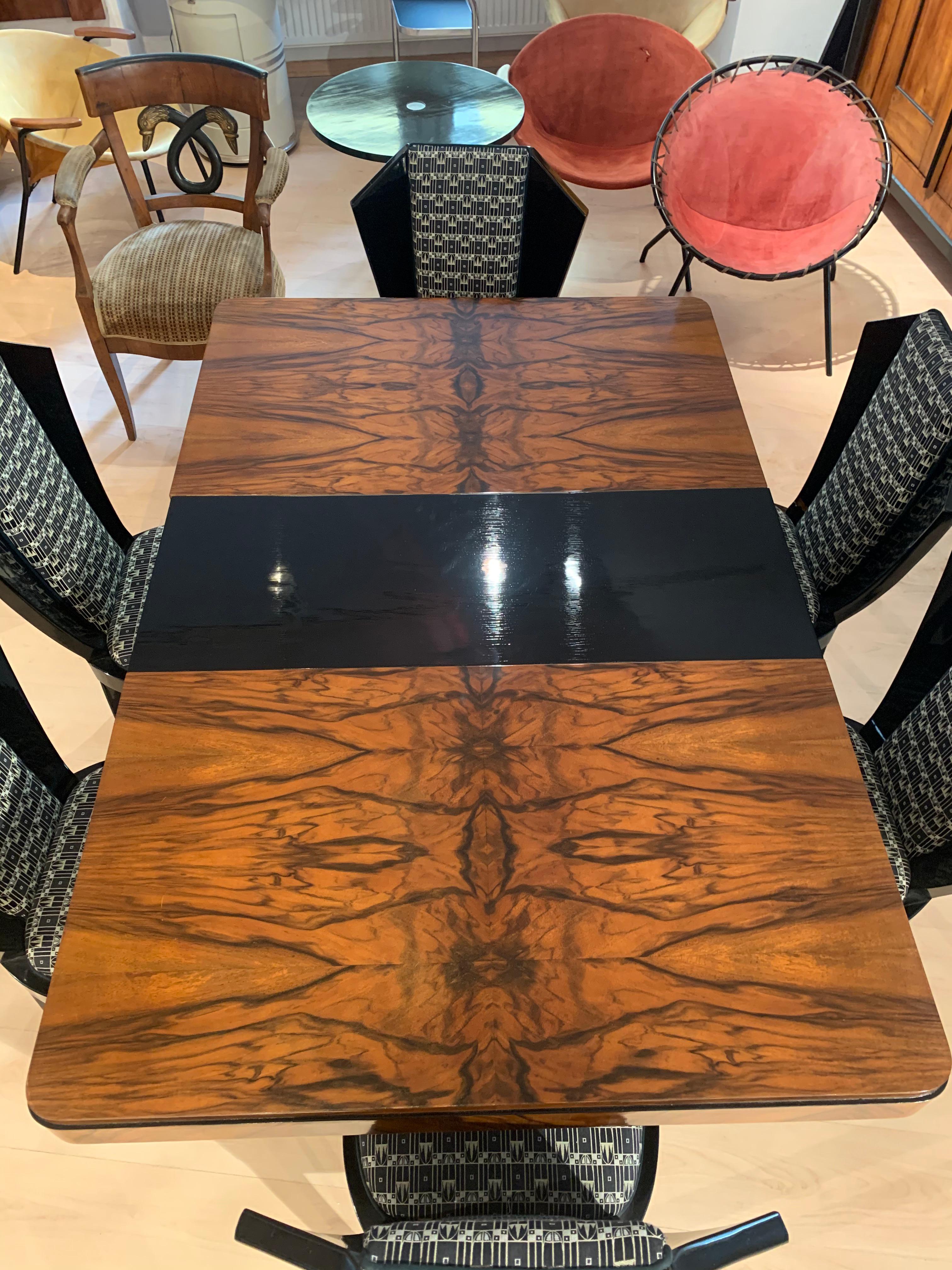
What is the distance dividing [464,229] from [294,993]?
71.7 inches

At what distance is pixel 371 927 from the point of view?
112 centimetres

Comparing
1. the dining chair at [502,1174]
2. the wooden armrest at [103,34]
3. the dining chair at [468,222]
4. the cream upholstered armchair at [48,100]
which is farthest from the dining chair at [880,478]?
the wooden armrest at [103,34]

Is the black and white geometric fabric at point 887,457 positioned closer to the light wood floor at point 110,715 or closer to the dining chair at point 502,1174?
the light wood floor at point 110,715

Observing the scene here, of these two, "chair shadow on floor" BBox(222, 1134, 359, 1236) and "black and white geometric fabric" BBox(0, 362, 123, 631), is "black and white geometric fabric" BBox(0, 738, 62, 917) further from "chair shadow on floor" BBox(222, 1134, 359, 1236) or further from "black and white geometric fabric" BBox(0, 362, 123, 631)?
"chair shadow on floor" BBox(222, 1134, 359, 1236)

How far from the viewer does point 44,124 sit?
9.95 ft

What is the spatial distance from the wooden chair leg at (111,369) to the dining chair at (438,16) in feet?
6.33

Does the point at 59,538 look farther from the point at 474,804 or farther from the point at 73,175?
the point at 73,175

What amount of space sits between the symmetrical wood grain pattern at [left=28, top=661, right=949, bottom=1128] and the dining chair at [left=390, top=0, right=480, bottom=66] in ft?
11.1

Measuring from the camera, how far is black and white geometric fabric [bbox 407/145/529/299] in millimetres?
2135

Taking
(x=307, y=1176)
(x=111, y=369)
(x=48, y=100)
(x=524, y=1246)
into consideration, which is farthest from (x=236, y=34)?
(x=524, y=1246)

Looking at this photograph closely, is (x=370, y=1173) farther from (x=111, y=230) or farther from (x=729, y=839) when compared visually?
(x=111, y=230)

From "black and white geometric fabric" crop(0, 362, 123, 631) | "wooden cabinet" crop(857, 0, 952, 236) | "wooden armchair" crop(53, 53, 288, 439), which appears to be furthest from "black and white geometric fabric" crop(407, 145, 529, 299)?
"wooden cabinet" crop(857, 0, 952, 236)

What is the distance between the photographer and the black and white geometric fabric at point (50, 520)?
158cm

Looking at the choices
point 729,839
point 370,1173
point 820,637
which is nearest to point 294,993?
point 370,1173
